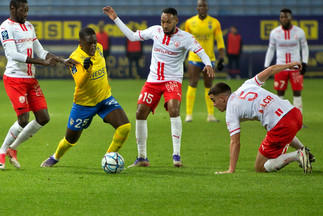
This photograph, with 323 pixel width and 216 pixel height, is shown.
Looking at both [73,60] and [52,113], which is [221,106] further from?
[52,113]

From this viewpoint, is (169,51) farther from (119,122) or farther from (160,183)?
(160,183)

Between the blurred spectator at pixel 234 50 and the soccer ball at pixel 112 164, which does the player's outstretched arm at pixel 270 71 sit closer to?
the soccer ball at pixel 112 164

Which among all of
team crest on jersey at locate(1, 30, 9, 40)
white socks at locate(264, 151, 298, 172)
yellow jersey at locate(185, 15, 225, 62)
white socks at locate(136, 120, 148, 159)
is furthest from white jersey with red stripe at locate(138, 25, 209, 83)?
yellow jersey at locate(185, 15, 225, 62)

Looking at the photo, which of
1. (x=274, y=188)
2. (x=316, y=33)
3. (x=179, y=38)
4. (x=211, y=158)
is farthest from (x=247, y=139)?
(x=316, y=33)

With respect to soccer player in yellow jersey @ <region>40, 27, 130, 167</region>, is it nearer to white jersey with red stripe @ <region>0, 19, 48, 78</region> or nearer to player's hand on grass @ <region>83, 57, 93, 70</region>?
player's hand on grass @ <region>83, 57, 93, 70</region>

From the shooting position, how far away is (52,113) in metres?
14.8

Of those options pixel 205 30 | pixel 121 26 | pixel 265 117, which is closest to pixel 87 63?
pixel 121 26

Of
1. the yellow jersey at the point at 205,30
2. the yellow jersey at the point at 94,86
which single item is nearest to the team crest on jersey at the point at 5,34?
the yellow jersey at the point at 94,86

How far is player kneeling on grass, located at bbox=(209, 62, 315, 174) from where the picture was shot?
6.93 m

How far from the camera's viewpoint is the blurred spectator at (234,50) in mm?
25141

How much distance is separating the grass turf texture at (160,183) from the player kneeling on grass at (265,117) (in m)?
0.19

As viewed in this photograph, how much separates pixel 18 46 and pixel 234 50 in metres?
18.2

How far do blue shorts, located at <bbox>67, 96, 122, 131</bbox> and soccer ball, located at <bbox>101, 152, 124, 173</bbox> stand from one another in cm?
61

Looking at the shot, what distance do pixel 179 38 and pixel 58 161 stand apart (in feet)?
7.96
